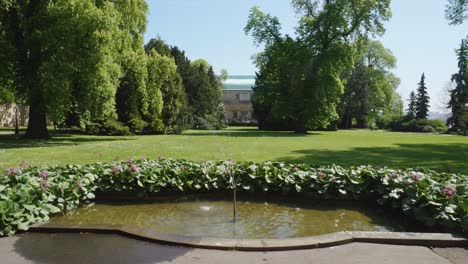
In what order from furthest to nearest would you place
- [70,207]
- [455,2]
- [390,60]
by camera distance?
1. [390,60]
2. [455,2]
3. [70,207]

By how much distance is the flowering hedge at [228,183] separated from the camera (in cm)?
592

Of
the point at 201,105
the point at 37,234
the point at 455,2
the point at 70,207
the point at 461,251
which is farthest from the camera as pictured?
the point at 201,105

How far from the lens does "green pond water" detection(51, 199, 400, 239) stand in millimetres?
5923

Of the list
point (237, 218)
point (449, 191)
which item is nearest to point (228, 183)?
point (237, 218)

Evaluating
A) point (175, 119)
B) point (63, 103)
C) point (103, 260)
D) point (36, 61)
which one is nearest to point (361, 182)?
point (103, 260)

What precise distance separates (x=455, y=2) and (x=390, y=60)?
4580 centimetres

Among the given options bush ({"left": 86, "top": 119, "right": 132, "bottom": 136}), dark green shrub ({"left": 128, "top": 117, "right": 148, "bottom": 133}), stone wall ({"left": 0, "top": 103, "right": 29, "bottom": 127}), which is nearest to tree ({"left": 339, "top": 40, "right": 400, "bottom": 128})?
dark green shrub ({"left": 128, "top": 117, "right": 148, "bottom": 133})

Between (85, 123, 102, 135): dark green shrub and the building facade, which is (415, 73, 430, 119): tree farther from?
(85, 123, 102, 135): dark green shrub

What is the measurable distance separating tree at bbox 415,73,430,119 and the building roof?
39007mm

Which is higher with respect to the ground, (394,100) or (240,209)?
(394,100)

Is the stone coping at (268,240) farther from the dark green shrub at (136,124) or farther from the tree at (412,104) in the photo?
the tree at (412,104)

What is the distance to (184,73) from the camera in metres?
→ 51.3

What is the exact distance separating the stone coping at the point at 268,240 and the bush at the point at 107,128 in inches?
1131

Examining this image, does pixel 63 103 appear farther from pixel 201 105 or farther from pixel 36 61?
pixel 201 105
